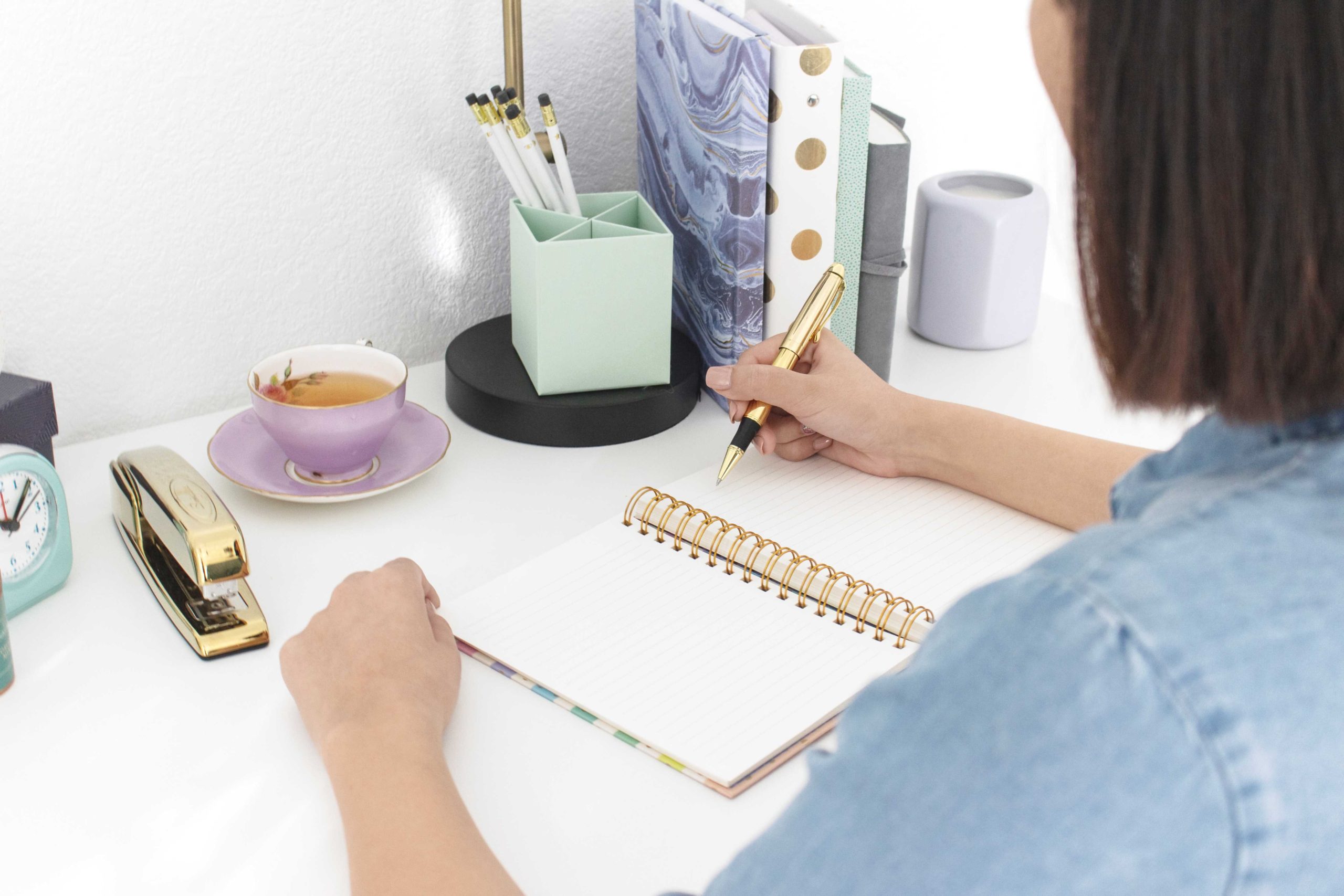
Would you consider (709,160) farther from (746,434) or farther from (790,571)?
(790,571)

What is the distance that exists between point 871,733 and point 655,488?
1.71 ft

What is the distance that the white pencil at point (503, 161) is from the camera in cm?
91

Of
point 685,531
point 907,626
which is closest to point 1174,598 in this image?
point 907,626

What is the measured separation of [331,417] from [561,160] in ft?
0.97

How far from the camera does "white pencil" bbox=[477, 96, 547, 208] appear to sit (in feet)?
3.00

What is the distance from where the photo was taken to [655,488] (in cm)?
85

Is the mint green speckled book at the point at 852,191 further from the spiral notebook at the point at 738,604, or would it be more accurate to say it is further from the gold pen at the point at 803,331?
the spiral notebook at the point at 738,604

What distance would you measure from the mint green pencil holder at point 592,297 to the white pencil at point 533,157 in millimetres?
22

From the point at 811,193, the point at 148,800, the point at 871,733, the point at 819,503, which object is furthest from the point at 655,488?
the point at 871,733

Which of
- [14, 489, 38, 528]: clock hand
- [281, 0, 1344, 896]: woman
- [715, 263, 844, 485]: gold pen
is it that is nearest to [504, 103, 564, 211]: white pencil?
[715, 263, 844, 485]: gold pen

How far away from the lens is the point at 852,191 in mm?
953

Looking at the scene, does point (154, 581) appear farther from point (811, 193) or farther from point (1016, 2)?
point (1016, 2)

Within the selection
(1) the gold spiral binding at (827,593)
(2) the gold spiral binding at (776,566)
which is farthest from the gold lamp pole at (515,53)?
(1) the gold spiral binding at (827,593)

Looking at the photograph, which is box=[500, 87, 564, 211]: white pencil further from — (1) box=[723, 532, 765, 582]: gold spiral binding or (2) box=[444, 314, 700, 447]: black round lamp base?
(1) box=[723, 532, 765, 582]: gold spiral binding
